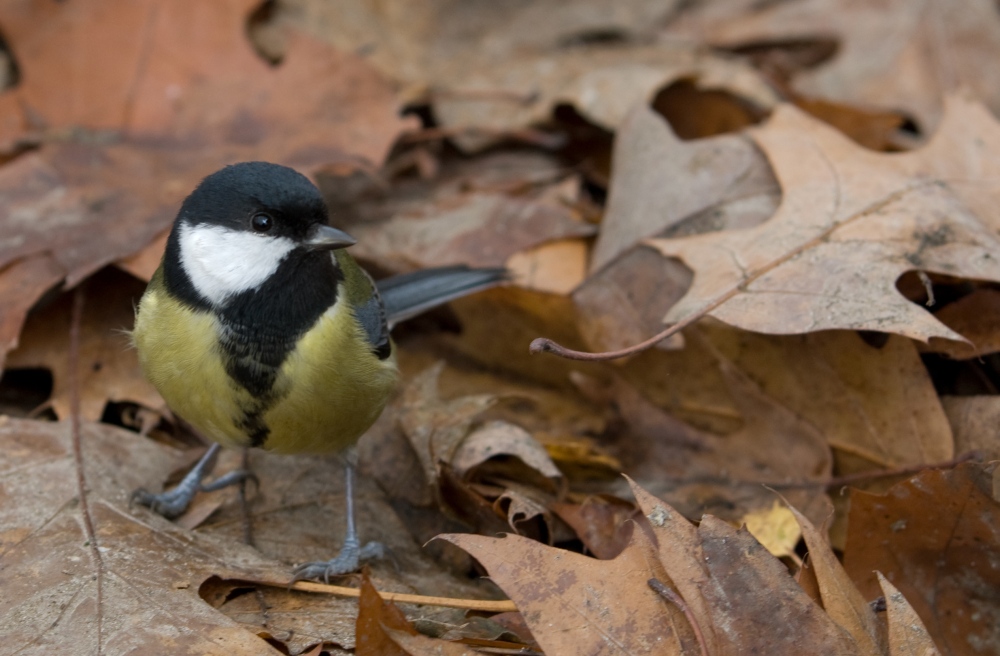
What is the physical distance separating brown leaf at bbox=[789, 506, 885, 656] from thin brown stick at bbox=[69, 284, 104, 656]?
1834mm

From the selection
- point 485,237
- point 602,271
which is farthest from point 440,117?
point 602,271

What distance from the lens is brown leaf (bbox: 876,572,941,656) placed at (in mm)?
2359

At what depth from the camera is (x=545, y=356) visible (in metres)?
4.14

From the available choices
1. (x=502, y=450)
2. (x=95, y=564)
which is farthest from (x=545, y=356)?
(x=95, y=564)

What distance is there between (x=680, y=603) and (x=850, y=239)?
162cm

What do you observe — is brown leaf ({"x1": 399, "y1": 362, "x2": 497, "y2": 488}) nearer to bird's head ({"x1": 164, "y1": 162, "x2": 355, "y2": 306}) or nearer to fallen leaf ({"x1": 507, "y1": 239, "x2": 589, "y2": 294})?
fallen leaf ({"x1": 507, "y1": 239, "x2": 589, "y2": 294})

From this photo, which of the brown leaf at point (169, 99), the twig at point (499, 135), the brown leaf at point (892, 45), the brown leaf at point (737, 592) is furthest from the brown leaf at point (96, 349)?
the brown leaf at point (892, 45)

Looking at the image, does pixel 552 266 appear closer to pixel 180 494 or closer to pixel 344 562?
pixel 344 562

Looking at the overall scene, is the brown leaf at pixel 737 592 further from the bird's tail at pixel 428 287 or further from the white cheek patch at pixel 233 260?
the bird's tail at pixel 428 287

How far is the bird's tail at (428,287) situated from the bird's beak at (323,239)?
85 centimetres

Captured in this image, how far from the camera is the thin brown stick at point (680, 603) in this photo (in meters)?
2.34

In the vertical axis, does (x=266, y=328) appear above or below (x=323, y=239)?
below

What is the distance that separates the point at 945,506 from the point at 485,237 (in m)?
2.28

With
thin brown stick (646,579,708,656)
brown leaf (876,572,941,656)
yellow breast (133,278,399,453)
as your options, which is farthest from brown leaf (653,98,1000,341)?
yellow breast (133,278,399,453)
